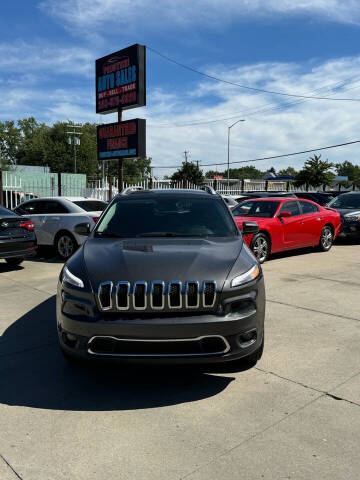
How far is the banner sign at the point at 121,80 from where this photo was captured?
17.5 metres

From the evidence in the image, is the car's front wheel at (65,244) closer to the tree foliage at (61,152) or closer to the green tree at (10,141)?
the tree foliage at (61,152)

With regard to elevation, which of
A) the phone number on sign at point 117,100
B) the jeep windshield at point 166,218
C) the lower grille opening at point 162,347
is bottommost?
the lower grille opening at point 162,347

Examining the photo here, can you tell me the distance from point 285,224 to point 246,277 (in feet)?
23.7

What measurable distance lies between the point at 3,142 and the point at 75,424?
4212 inches

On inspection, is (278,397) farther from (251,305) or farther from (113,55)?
(113,55)

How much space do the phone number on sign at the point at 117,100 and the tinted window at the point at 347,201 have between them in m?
8.74

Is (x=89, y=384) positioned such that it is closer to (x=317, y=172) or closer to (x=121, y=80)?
(x=121, y=80)

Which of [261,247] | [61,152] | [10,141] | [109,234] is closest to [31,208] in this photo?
[261,247]

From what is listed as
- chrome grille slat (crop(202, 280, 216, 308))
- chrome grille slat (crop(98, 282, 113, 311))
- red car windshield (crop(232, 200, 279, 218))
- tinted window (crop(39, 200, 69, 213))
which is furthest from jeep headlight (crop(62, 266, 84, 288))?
red car windshield (crop(232, 200, 279, 218))

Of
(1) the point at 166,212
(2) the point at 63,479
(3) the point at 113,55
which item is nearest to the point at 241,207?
(1) the point at 166,212

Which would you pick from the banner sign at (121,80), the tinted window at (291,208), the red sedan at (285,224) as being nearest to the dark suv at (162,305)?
the red sedan at (285,224)

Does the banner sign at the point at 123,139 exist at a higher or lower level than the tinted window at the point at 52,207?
higher

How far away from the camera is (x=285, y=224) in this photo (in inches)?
412

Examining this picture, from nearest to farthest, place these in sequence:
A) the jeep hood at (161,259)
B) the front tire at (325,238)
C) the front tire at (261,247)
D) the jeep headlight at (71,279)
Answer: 1. the jeep hood at (161,259)
2. the jeep headlight at (71,279)
3. the front tire at (261,247)
4. the front tire at (325,238)
